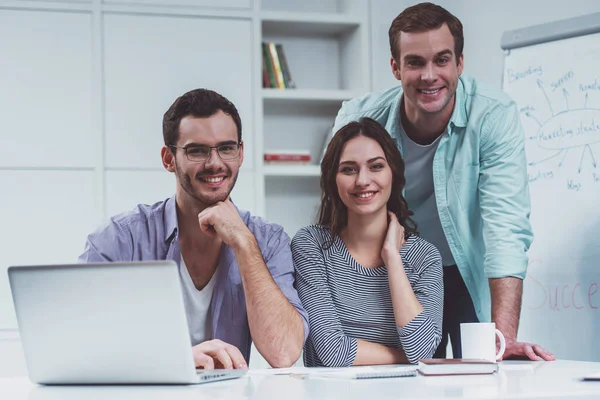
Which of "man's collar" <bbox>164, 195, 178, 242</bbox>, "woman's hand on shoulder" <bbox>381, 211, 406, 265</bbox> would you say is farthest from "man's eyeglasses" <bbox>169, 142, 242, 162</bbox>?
"woman's hand on shoulder" <bbox>381, 211, 406, 265</bbox>

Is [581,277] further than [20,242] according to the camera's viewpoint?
No

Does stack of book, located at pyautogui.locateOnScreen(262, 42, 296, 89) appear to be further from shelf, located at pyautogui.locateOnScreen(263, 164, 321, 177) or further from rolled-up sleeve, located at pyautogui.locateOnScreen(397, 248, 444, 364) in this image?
rolled-up sleeve, located at pyautogui.locateOnScreen(397, 248, 444, 364)

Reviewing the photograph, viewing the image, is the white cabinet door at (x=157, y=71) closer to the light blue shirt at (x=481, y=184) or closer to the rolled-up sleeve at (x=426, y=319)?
the light blue shirt at (x=481, y=184)

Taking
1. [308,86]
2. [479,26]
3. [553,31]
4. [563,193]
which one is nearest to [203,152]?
[563,193]

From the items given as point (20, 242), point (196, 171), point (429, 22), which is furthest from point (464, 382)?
point (20, 242)

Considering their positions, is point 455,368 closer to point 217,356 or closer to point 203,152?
point 217,356

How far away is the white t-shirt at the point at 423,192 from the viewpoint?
91.5 inches

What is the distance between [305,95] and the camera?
12.6ft

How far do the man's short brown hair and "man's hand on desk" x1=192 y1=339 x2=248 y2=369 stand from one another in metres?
1.06

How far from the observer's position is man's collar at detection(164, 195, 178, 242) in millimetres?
1954

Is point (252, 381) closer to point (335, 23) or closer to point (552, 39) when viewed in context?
point (552, 39)

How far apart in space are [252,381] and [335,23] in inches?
112

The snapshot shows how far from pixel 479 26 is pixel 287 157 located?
1.16 m

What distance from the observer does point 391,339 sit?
1.94m
